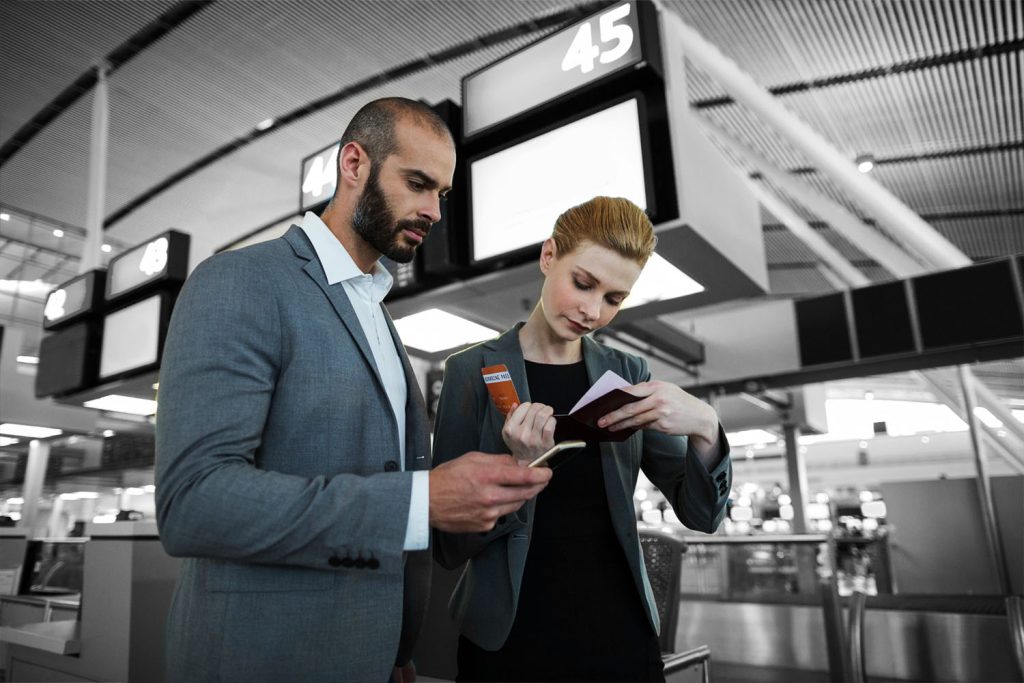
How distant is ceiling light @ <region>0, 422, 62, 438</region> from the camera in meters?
9.09

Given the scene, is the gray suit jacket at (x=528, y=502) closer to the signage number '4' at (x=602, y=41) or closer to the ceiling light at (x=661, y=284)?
the ceiling light at (x=661, y=284)

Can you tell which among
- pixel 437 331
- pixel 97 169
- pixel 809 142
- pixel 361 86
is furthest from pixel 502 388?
pixel 97 169

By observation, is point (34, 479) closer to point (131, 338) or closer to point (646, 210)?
point (131, 338)

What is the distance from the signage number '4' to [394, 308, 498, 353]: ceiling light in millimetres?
1416

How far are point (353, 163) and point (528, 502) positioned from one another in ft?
2.59

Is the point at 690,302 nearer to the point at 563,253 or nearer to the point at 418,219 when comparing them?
the point at 563,253

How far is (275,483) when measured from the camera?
97 cm

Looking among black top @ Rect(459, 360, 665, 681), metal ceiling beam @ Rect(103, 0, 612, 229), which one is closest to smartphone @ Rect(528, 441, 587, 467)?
black top @ Rect(459, 360, 665, 681)

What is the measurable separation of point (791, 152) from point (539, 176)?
7.30m

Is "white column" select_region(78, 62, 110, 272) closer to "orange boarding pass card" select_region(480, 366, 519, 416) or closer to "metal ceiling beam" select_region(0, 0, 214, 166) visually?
"metal ceiling beam" select_region(0, 0, 214, 166)

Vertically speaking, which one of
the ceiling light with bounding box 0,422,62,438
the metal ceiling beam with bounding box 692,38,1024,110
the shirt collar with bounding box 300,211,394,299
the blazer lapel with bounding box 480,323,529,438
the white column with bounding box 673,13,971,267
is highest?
the metal ceiling beam with bounding box 692,38,1024,110

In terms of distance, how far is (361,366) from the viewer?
119 cm

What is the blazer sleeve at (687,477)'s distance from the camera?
4.68ft

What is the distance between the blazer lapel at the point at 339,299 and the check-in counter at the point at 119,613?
83.3 inches
